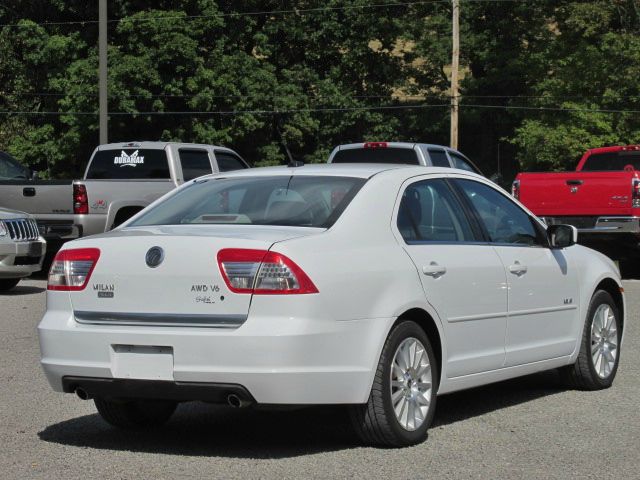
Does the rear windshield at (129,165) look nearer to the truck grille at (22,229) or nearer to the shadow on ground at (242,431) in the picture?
the truck grille at (22,229)

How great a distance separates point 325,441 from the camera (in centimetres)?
722

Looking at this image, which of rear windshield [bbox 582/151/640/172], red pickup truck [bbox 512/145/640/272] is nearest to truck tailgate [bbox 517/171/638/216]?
red pickup truck [bbox 512/145/640/272]

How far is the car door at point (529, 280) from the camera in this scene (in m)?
8.13

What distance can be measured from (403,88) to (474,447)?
52.8 m

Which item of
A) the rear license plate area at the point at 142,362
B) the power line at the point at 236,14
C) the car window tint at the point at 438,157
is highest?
the power line at the point at 236,14

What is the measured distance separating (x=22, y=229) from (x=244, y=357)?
1212cm

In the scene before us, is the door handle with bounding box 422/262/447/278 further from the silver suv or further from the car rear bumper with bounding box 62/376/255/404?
the silver suv

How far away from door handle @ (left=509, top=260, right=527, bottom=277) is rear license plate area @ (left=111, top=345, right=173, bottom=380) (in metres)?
2.60

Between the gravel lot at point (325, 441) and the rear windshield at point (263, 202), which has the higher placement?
the rear windshield at point (263, 202)

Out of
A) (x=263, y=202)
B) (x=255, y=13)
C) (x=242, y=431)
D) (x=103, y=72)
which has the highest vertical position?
(x=255, y=13)

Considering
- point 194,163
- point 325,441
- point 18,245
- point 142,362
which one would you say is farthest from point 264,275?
point 194,163

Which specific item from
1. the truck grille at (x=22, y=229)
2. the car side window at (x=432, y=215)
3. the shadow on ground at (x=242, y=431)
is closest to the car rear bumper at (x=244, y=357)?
the shadow on ground at (x=242, y=431)

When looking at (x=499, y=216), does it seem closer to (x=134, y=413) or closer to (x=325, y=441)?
(x=325, y=441)

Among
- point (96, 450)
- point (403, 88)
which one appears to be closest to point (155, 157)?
point (96, 450)
